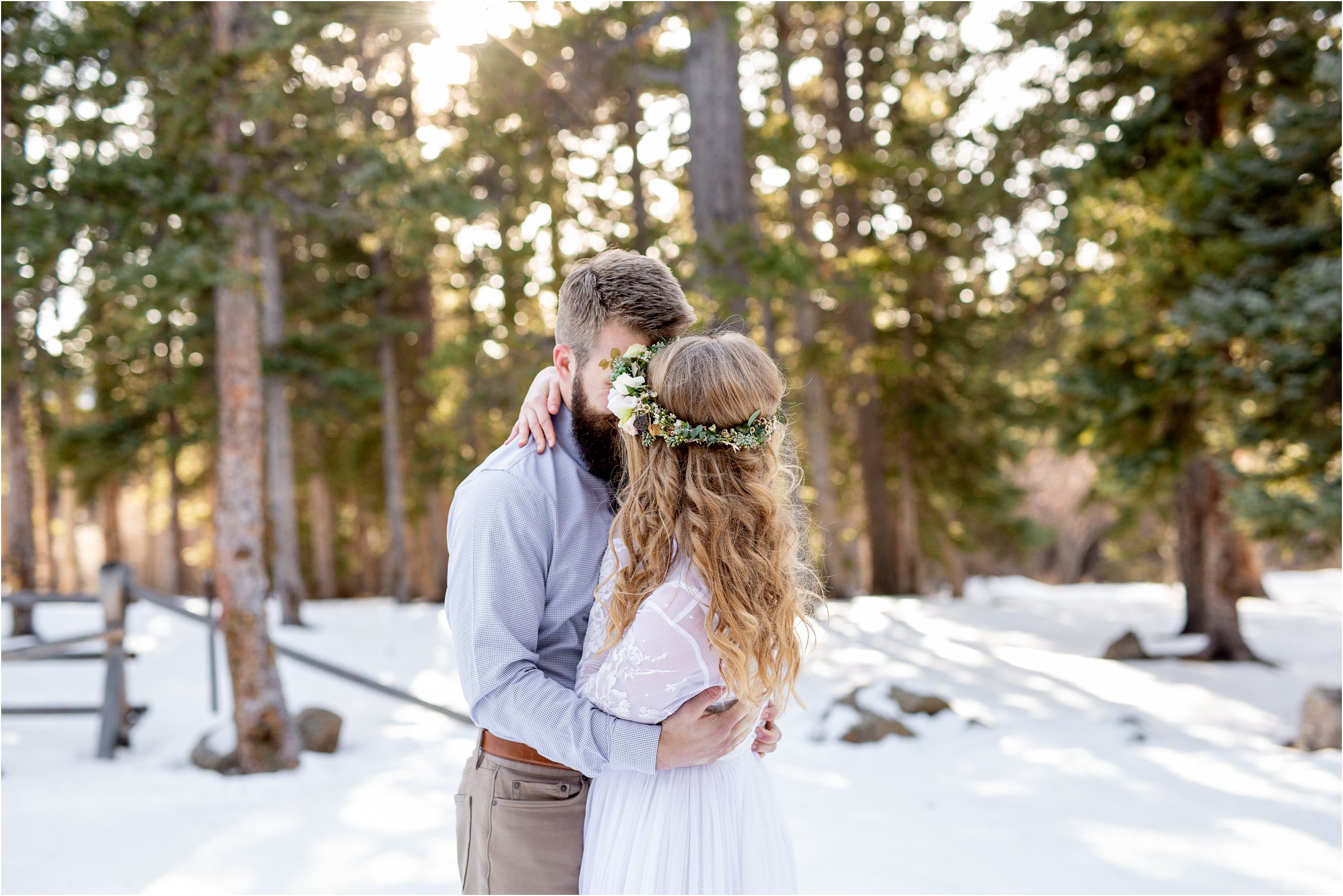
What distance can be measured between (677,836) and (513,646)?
1.95 ft

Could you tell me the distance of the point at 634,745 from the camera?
1959 mm

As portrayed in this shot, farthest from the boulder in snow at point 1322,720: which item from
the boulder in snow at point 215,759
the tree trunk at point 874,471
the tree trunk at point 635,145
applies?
the tree trunk at point 874,471

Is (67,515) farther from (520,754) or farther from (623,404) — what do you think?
(623,404)

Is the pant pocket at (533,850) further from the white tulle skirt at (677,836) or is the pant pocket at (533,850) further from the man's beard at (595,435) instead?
the man's beard at (595,435)

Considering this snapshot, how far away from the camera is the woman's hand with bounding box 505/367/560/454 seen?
2.24 m

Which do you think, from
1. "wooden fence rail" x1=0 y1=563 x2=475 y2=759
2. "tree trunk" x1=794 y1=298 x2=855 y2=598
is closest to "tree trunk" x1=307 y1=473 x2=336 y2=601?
"tree trunk" x1=794 y1=298 x2=855 y2=598

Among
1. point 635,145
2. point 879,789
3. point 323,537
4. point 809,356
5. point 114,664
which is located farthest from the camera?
point 323,537

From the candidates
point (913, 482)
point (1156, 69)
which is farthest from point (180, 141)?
point (913, 482)

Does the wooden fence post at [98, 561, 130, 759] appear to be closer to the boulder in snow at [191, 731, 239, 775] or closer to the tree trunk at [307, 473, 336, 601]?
the boulder in snow at [191, 731, 239, 775]

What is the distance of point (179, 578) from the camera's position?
62.9 feet

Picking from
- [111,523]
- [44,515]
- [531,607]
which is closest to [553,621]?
[531,607]

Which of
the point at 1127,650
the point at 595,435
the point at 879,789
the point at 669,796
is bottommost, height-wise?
the point at 1127,650

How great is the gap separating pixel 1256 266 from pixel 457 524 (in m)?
7.49

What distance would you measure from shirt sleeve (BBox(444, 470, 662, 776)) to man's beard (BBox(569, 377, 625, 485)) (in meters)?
0.25
